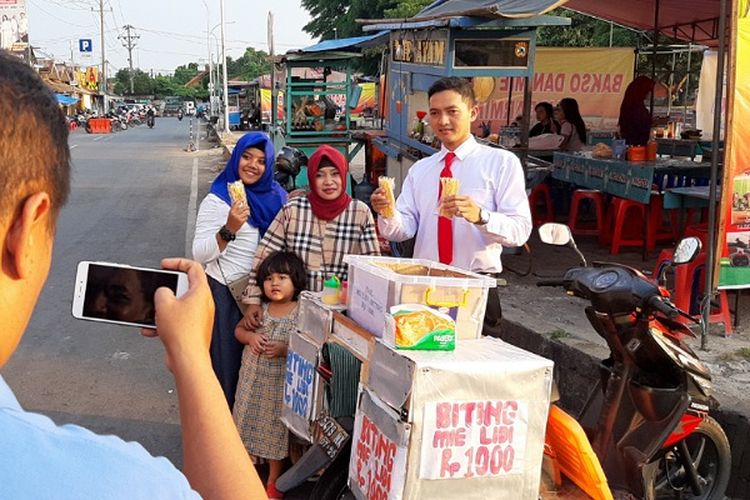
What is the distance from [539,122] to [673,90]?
6839 mm

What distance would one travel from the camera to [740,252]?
4.97m

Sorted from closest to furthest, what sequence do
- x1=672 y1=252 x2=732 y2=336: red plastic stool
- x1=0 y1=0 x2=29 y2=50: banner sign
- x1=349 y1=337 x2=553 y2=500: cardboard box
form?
x1=349 y1=337 x2=553 y2=500: cardboard box, x1=672 y1=252 x2=732 y2=336: red plastic stool, x1=0 y1=0 x2=29 y2=50: banner sign

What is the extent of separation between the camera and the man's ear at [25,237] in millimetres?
864

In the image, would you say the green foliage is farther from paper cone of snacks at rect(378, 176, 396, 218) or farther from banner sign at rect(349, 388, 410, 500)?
banner sign at rect(349, 388, 410, 500)

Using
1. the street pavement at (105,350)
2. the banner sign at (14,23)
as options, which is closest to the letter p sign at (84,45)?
the banner sign at (14,23)

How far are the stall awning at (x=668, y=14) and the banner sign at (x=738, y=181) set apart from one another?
19.5ft

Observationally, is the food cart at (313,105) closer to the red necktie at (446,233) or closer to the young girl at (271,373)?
the young girl at (271,373)

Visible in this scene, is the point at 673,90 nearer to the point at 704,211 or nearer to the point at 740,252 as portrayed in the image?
the point at 704,211

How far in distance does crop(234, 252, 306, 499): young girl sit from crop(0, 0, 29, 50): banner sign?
101ft

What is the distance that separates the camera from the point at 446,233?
11.8ft

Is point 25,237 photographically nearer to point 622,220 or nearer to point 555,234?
point 555,234

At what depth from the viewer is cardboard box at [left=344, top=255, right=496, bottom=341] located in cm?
259

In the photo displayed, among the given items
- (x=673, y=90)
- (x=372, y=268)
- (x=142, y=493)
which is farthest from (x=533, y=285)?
(x=673, y=90)

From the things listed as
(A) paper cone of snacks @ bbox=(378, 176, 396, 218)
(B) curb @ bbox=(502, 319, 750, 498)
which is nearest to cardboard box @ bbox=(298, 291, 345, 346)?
(A) paper cone of snacks @ bbox=(378, 176, 396, 218)
